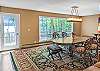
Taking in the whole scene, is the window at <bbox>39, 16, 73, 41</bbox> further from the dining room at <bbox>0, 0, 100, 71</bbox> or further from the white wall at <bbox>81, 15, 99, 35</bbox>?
the white wall at <bbox>81, 15, 99, 35</bbox>

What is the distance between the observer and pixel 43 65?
4.65m

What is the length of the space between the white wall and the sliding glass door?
6643 millimetres

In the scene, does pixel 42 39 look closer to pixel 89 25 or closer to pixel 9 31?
pixel 9 31

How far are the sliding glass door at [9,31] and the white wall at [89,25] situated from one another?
664cm

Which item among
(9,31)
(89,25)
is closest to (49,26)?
(9,31)

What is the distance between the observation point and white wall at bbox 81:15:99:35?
11.7 meters

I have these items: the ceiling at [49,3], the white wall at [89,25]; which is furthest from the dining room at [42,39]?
the white wall at [89,25]

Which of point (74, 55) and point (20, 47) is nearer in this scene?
point (74, 55)

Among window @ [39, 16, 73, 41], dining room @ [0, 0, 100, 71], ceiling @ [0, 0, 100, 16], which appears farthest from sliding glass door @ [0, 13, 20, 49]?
window @ [39, 16, 73, 41]

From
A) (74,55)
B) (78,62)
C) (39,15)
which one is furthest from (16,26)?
(78,62)

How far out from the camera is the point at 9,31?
301 inches

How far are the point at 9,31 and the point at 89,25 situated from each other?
7.21 meters

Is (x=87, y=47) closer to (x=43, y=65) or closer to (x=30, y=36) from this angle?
→ (x=43, y=65)

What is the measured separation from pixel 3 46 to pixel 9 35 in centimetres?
70
